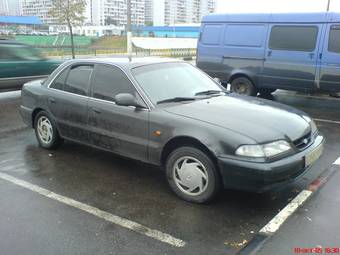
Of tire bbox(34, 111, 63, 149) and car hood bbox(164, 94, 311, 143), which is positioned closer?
car hood bbox(164, 94, 311, 143)

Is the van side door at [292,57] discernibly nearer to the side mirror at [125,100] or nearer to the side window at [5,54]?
the side mirror at [125,100]

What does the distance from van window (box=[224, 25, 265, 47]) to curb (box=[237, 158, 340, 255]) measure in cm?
548

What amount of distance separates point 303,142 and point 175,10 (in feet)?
301

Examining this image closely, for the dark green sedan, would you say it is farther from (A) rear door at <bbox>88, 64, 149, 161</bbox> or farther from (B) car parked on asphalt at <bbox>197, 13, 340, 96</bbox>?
(A) rear door at <bbox>88, 64, 149, 161</bbox>

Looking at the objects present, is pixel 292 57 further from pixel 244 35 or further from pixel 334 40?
pixel 244 35

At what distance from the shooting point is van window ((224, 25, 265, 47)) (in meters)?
10.1

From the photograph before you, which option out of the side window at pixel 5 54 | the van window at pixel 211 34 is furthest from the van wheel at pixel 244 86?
the side window at pixel 5 54

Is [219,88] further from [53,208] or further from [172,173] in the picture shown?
[53,208]

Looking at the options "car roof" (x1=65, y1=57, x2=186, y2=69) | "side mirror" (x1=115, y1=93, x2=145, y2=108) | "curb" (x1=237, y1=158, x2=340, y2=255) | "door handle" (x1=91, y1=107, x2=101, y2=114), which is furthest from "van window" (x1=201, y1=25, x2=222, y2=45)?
"side mirror" (x1=115, y1=93, x2=145, y2=108)

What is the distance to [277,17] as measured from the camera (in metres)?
9.91

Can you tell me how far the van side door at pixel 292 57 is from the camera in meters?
9.38

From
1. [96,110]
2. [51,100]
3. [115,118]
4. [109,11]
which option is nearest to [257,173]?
[115,118]

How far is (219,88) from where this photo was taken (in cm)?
562

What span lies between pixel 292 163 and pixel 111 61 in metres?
2.75
